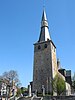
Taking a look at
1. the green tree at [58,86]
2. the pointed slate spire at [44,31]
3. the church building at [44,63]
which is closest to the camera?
the green tree at [58,86]

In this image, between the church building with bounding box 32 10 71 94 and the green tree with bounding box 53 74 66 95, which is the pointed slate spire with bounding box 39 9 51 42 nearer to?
the church building with bounding box 32 10 71 94

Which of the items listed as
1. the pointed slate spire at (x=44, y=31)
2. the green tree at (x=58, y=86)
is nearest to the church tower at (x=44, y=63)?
the pointed slate spire at (x=44, y=31)

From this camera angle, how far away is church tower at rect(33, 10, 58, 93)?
60250mm

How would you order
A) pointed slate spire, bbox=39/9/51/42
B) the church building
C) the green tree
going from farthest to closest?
pointed slate spire, bbox=39/9/51/42
the church building
the green tree

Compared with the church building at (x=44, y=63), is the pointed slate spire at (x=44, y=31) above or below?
above

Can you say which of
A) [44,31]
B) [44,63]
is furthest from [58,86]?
[44,31]

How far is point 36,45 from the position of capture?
2675 inches

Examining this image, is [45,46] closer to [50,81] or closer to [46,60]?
[46,60]

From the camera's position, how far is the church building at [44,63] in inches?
2368

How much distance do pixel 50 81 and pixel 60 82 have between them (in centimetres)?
452

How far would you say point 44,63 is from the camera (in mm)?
63375

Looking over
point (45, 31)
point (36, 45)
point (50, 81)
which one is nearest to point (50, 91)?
point (50, 81)

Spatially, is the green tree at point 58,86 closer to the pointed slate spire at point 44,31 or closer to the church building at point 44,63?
the church building at point 44,63

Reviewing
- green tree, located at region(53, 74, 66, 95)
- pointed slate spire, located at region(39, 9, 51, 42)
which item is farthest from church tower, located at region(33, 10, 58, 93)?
green tree, located at region(53, 74, 66, 95)
